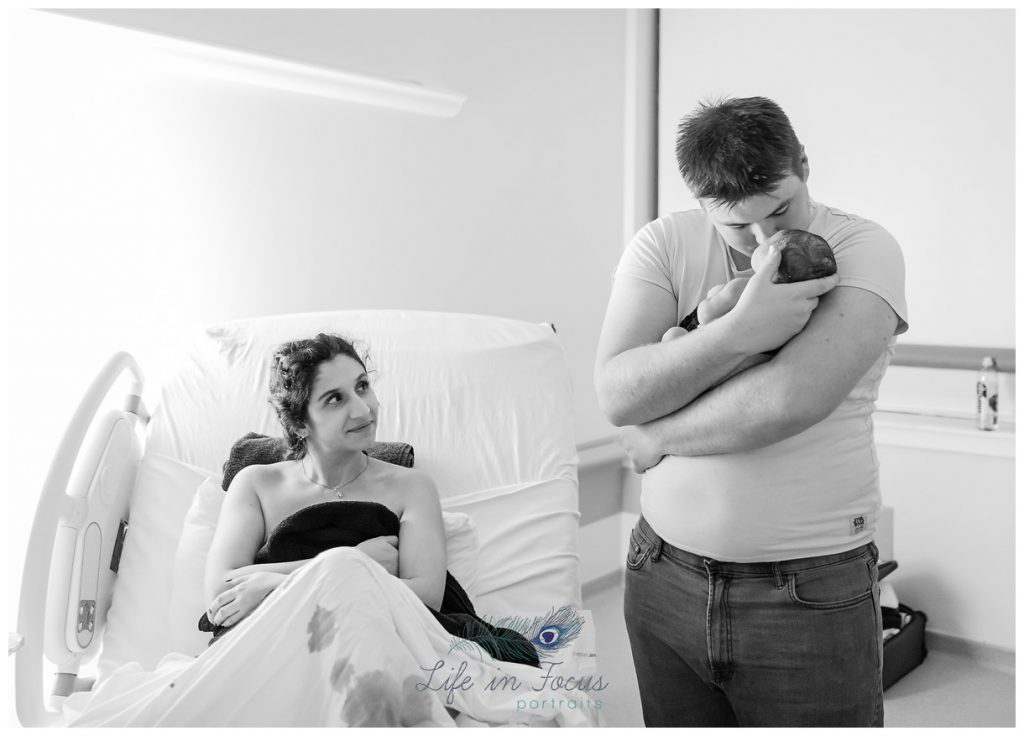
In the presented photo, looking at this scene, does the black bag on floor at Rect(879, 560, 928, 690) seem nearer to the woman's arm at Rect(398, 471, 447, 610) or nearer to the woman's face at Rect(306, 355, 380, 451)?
the woman's arm at Rect(398, 471, 447, 610)

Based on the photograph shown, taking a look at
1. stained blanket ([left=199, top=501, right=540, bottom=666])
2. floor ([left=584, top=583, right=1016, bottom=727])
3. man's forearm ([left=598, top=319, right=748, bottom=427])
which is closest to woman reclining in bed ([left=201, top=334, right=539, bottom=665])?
stained blanket ([left=199, top=501, right=540, bottom=666])

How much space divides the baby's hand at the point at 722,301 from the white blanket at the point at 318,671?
535 mm

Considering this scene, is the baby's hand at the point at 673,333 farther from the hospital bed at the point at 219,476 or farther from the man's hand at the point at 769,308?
the hospital bed at the point at 219,476

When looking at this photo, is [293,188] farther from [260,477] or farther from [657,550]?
[657,550]

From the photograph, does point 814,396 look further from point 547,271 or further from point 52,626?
point 547,271

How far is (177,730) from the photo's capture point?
43.3 inches

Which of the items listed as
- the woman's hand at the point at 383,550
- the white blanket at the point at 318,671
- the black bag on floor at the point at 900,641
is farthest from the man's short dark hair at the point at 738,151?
the black bag on floor at the point at 900,641

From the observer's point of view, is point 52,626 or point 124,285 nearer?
point 52,626

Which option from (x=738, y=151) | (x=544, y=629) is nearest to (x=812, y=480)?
(x=738, y=151)

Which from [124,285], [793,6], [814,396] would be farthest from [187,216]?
[793,6]

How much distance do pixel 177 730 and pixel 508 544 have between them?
2.50 feet

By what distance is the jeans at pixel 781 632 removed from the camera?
45.2 inches

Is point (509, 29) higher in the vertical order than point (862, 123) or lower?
higher

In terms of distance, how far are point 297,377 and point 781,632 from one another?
2.81 feet
